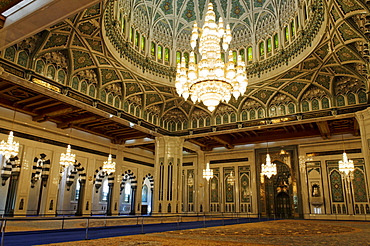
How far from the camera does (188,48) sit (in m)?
14.1

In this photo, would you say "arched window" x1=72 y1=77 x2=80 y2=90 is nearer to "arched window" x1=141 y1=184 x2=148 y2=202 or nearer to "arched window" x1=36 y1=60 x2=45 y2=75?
"arched window" x1=36 y1=60 x2=45 y2=75

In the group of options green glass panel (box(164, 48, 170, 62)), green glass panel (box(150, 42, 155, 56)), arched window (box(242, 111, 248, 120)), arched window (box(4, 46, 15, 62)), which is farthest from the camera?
arched window (box(242, 111, 248, 120))

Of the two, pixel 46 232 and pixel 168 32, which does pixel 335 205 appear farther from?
pixel 46 232

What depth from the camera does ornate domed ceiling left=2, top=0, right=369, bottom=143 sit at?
9.22 metres

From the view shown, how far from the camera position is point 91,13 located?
29.7 feet

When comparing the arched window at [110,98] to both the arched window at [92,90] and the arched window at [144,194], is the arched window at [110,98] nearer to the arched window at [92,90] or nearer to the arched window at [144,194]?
the arched window at [92,90]

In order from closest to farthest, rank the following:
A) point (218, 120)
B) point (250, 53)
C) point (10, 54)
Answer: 1. point (10, 54)
2. point (250, 53)
3. point (218, 120)

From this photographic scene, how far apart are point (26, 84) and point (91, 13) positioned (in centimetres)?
302

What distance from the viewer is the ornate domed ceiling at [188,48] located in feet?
30.2

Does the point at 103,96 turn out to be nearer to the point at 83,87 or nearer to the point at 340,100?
the point at 83,87

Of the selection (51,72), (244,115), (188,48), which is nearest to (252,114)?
(244,115)

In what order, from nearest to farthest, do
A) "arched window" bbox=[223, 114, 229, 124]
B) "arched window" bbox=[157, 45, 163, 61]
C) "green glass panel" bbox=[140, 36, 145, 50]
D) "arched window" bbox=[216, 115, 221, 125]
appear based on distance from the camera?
"green glass panel" bbox=[140, 36, 145, 50] → "arched window" bbox=[157, 45, 163, 61] → "arched window" bbox=[223, 114, 229, 124] → "arched window" bbox=[216, 115, 221, 125]

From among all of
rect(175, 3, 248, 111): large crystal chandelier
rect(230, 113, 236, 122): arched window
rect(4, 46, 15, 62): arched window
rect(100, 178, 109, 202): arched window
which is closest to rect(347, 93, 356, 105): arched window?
rect(230, 113, 236, 122): arched window

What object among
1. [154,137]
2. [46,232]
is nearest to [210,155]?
[154,137]
